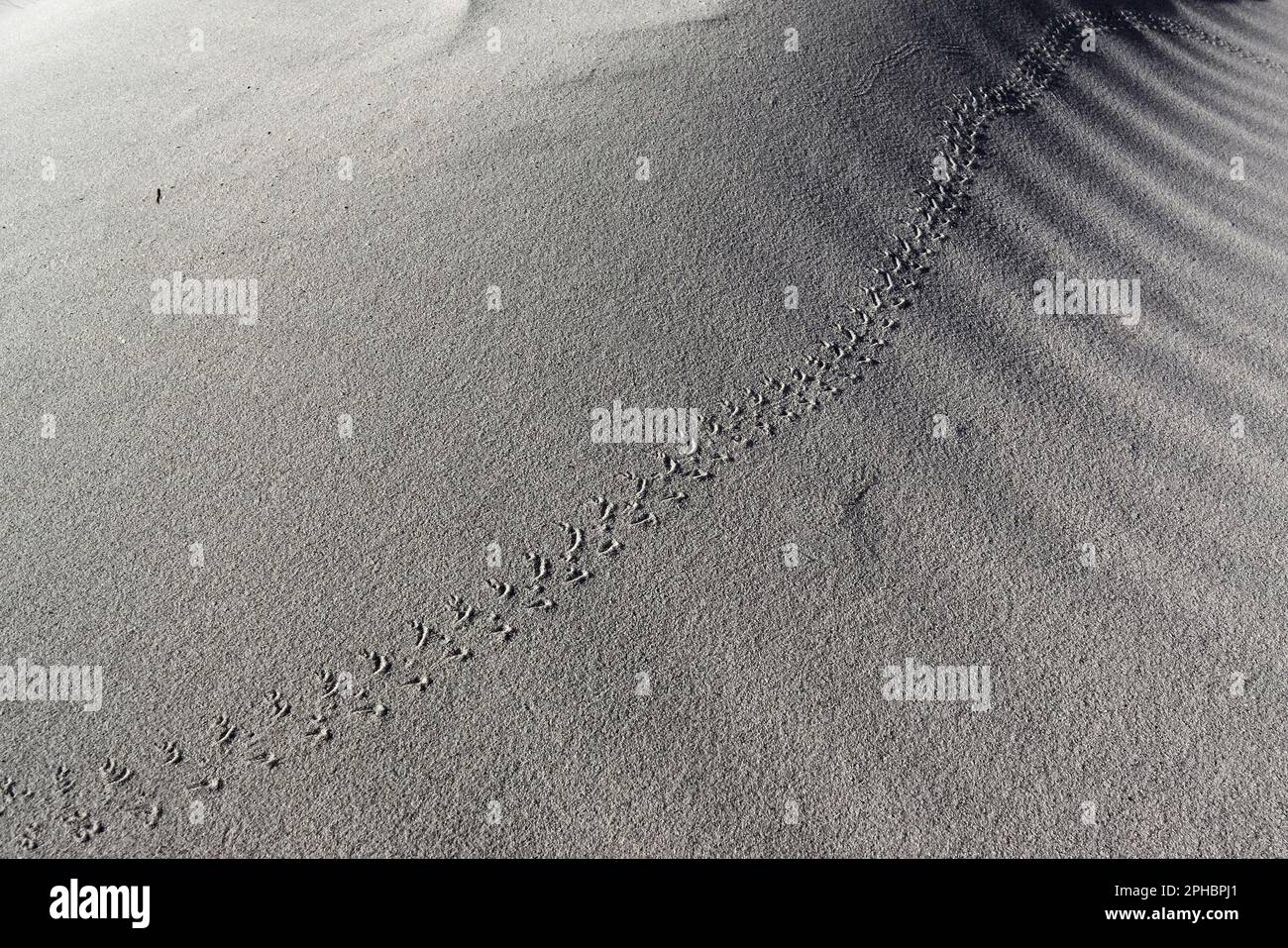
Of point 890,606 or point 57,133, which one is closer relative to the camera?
point 890,606

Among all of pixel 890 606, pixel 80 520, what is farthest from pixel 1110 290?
pixel 80 520

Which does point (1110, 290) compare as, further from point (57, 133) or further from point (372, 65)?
point (57, 133)

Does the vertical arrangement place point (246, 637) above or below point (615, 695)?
above

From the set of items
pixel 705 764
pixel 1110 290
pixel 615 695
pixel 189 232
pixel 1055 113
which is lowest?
pixel 705 764

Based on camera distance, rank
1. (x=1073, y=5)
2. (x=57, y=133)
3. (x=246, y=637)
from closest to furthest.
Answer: (x=246, y=637) → (x=57, y=133) → (x=1073, y=5)

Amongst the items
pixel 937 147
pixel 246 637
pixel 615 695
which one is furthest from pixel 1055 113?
pixel 246 637

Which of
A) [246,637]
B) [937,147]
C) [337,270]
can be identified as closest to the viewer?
[246,637]

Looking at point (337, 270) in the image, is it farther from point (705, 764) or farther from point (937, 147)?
point (937, 147)
